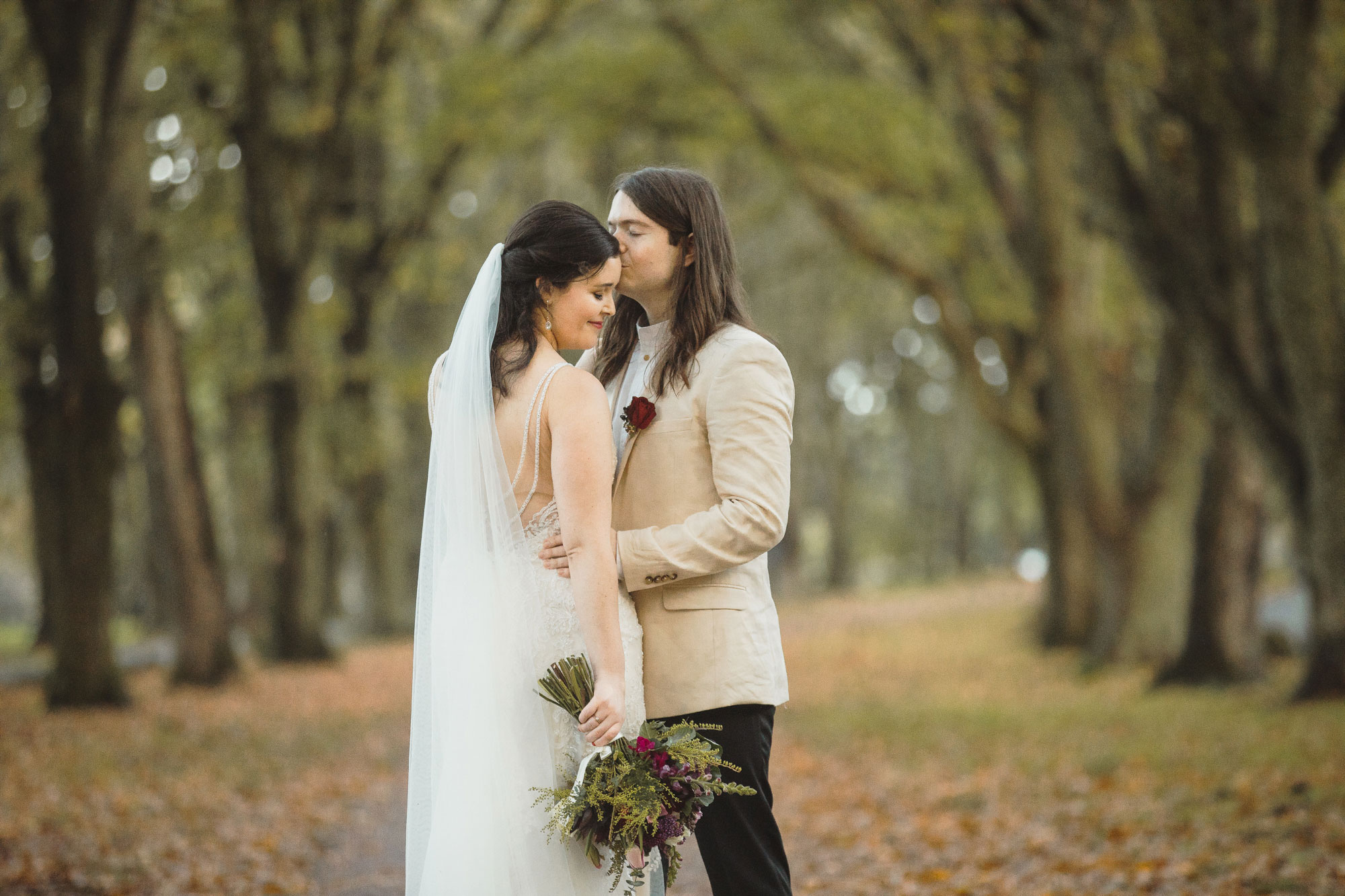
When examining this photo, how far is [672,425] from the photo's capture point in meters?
3.55

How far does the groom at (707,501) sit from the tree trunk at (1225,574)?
1019 cm

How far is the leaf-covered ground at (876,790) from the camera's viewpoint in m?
6.43

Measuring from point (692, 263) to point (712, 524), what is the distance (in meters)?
0.78

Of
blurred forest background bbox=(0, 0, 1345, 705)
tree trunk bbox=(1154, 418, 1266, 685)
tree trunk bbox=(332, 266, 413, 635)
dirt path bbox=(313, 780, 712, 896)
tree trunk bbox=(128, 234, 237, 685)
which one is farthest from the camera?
tree trunk bbox=(332, 266, 413, 635)

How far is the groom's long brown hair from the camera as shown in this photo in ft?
11.7

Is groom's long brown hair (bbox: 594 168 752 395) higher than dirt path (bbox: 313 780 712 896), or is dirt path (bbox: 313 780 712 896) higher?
groom's long brown hair (bbox: 594 168 752 395)

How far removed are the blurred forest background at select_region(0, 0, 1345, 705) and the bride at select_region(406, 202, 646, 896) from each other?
749cm

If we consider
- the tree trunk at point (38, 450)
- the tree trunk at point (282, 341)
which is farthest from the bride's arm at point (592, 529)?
the tree trunk at point (38, 450)

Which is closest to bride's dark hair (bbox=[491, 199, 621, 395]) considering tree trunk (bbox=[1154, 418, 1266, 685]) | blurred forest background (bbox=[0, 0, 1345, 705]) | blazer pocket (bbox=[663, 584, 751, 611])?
blazer pocket (bbox=[663, 584, 751, 611])

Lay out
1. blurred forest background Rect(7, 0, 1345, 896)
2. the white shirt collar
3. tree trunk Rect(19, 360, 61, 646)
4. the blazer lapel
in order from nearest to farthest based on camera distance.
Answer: the blazer lapel < the white shirt collar < blurred forest background Rect(7, 0, 1345, 896) < tree trunk Rect(19, 360, 61, 646)

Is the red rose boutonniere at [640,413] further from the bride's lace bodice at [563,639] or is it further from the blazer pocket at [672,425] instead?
the bride's lace bodice at [563,639]

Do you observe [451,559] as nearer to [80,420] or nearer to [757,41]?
[80,420]

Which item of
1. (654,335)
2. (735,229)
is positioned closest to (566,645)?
(654,335)

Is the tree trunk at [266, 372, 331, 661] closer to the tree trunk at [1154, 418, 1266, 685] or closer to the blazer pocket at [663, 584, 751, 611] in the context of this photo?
the tree trunk at [1154, 418, 1266, 685]
